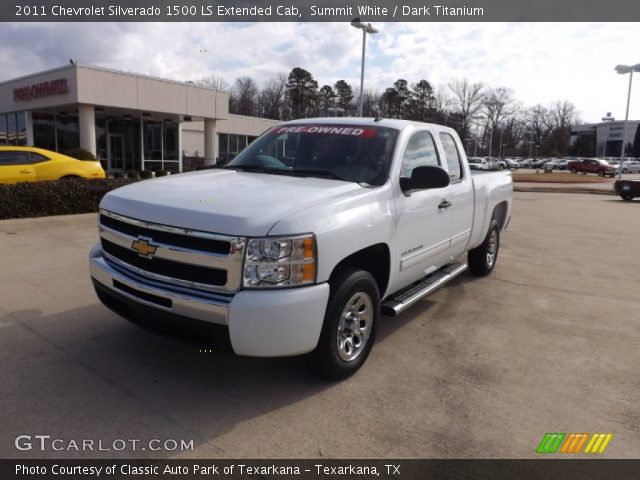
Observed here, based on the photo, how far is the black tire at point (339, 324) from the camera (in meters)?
3.38

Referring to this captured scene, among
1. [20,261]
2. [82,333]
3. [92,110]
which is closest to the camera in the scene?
[82,333]

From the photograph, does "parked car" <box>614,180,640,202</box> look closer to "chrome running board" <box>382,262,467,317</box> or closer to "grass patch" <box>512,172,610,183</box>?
"grass patch" <box>512,172,610,183</box>

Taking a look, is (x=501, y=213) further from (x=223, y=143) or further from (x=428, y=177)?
(x=223, y=143)

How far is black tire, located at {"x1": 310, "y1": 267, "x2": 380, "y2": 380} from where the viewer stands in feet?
11.1

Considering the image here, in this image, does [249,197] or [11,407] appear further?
[249,197]

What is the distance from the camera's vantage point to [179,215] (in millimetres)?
3188

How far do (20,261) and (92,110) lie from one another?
64.1ft

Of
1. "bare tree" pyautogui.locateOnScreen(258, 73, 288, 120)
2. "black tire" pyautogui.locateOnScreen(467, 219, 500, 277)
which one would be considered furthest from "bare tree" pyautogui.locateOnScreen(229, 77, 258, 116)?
"black tire" pyautogui.locateOnScreen(467, 219, 500, 277)

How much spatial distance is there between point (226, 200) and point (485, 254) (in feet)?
15.3

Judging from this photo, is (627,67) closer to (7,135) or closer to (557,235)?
(557,235)

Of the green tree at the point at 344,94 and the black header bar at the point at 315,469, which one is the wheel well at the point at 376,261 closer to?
the black header bar at the point at 315,469

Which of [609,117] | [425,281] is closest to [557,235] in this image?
[425,281]

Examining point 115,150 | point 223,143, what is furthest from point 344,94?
point 115,150

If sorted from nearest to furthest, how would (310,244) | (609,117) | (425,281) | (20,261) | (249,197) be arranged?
1. (310,244)
2. (249,197)
3. (425,281)
4. (20,261)
5. (609,117)
